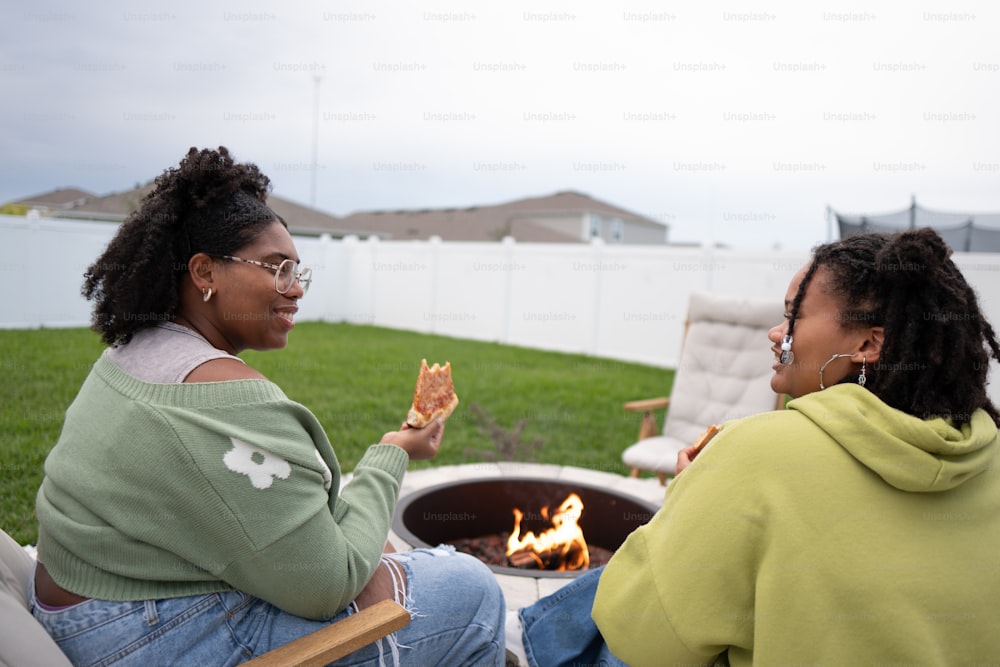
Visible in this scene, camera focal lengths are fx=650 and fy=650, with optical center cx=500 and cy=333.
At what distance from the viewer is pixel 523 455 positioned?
5.41 m

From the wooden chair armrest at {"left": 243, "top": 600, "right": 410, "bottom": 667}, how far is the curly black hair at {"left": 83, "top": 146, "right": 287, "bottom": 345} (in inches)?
32.3

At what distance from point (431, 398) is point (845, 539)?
4.42 ft

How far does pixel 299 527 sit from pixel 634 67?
6660 mm

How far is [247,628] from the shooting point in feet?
4.78

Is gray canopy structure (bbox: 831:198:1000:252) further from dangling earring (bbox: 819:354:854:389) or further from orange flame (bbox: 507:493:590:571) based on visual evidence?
dangling earring (bbox: 819:354:854:389)

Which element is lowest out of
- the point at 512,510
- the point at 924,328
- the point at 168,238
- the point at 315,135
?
the point at 512,510

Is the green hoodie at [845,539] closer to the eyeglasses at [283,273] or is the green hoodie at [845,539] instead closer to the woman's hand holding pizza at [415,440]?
the woman's hand holding pizza at [415,440]

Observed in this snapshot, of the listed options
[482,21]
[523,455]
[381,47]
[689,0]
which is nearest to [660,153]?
[689,0]

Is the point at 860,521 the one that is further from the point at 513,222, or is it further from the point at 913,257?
→ the point at 513,222

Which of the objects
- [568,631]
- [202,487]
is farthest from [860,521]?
[202,487]

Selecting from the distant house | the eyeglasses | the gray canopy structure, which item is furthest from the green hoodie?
the distant house

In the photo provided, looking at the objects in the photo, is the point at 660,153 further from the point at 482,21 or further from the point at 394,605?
the point at 394,605

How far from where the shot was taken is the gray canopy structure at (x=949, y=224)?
395 inches

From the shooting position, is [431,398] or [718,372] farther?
[718,372]
